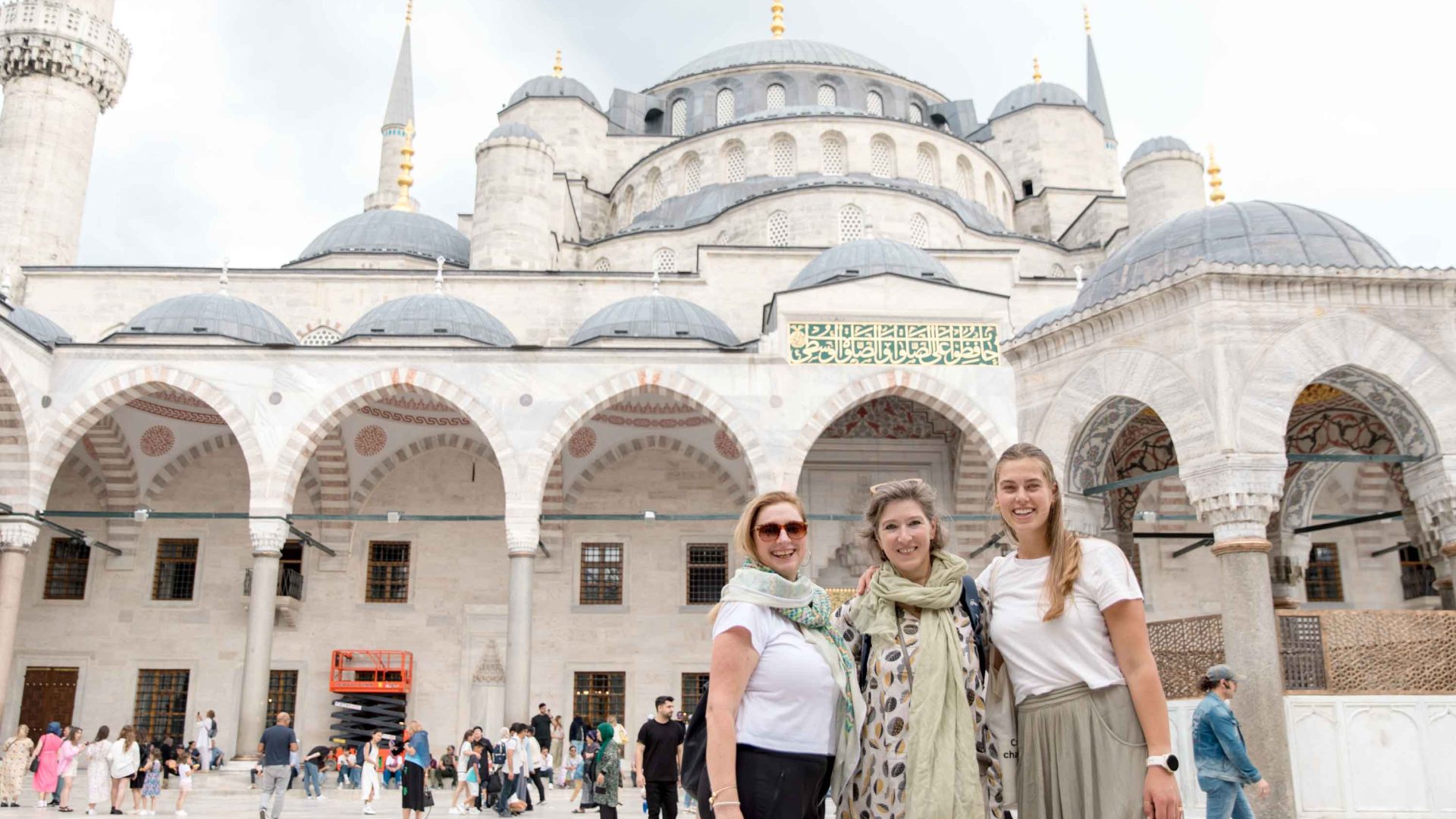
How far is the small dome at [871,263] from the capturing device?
14203 millimetres

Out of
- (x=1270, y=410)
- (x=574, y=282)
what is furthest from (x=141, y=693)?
(x=1270, y=410)

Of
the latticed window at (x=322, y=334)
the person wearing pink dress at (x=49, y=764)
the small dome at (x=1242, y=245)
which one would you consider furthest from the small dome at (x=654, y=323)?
the small dome at (x=1242, y=245)

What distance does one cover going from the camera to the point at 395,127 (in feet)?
82.0

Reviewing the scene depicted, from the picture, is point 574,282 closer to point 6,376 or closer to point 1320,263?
point 6,376

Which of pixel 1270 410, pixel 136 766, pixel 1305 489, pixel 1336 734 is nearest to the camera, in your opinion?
pixel 1270 410

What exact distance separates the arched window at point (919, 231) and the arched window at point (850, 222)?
29.0 inches

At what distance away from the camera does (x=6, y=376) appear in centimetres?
1168

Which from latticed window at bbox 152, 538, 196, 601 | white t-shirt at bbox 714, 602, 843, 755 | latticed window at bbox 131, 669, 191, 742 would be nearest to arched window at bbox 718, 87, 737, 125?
latticed window at bbox 152, 538, 196, 601

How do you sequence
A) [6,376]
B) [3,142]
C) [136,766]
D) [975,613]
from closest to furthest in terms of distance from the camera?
[975,613], [136,766], [6,376], [3,142]

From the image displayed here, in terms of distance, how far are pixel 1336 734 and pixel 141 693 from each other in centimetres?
1348

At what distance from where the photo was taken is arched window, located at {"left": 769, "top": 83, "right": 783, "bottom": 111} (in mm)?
21344

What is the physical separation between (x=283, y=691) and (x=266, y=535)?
336 centimetres

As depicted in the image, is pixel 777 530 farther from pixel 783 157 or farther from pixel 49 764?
pixel 783 157

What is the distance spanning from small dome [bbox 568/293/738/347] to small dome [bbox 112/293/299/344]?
11.4ft
